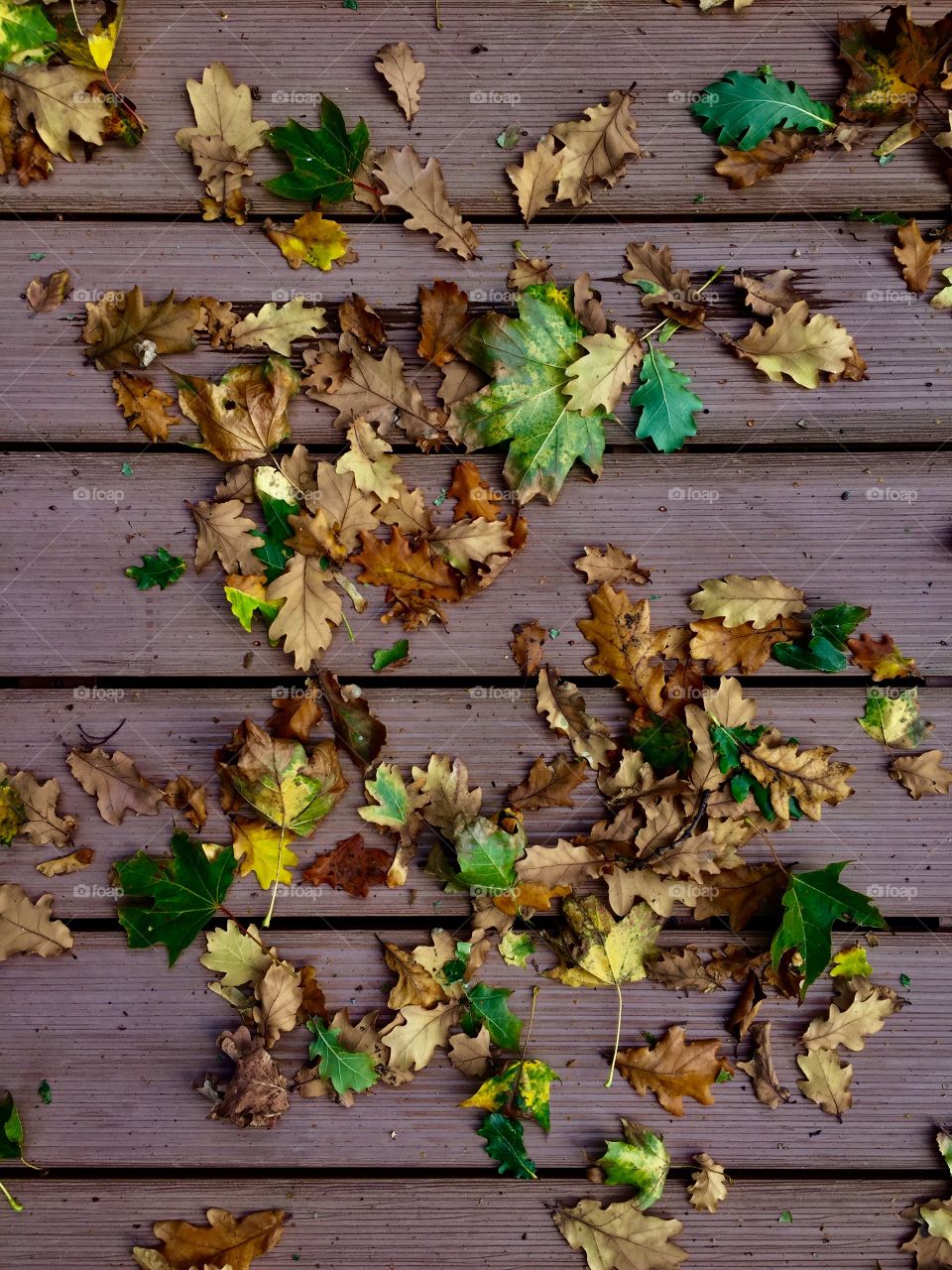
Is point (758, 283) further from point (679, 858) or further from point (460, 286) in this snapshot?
point (679, 858)

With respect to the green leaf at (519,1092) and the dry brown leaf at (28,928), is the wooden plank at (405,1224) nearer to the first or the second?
the green leaf at (519,1092)

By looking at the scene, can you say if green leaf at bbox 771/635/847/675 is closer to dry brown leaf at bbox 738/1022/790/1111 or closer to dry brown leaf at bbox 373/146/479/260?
dry brown leaf at bbox 738/1022/790/1111

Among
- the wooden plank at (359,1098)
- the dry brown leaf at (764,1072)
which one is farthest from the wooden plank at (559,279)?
the dry brown leaf at (764,1072)

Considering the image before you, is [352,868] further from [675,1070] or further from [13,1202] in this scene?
[13,1202]

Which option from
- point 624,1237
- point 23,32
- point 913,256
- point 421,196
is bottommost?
point 624,1237

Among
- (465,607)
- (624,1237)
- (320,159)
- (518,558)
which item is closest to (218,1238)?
(624,1237)
